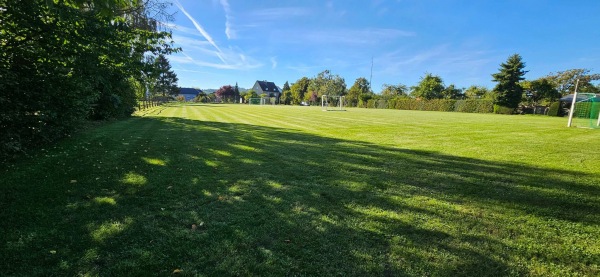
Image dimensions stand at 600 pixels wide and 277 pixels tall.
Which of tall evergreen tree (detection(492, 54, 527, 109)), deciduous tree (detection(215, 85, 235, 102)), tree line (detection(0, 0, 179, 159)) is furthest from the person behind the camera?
deciduous tree (detection(215, 85, 235, 102))

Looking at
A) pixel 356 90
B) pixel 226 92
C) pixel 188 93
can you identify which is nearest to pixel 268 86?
pixel 226 92

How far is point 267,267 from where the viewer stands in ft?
7.93

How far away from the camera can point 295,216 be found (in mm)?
3408

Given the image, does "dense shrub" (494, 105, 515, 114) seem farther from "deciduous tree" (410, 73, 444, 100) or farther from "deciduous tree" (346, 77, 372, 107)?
"deciduous tree" (346, 77, 372, 107)

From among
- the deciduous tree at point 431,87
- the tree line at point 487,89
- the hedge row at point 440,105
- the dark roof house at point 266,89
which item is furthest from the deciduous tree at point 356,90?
the dark roof house at point 266,89

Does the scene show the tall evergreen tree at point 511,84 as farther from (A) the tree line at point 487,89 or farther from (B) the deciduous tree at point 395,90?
(B) the deciduous tree at point 395,90

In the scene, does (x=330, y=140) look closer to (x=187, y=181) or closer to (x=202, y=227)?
(x=187, y=181)

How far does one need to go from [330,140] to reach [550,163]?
5523 millimetres

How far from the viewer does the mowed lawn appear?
247 cm

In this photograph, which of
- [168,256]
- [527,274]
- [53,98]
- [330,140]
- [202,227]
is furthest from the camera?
[330,140]

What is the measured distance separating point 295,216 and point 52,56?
5.75 meters

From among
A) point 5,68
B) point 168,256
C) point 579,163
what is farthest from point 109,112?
point 579,163

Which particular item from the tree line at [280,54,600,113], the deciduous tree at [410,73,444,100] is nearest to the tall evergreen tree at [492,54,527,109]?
the tree line at [280,54,600,113]

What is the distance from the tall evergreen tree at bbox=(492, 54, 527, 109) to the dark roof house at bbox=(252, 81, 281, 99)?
3092 inches
